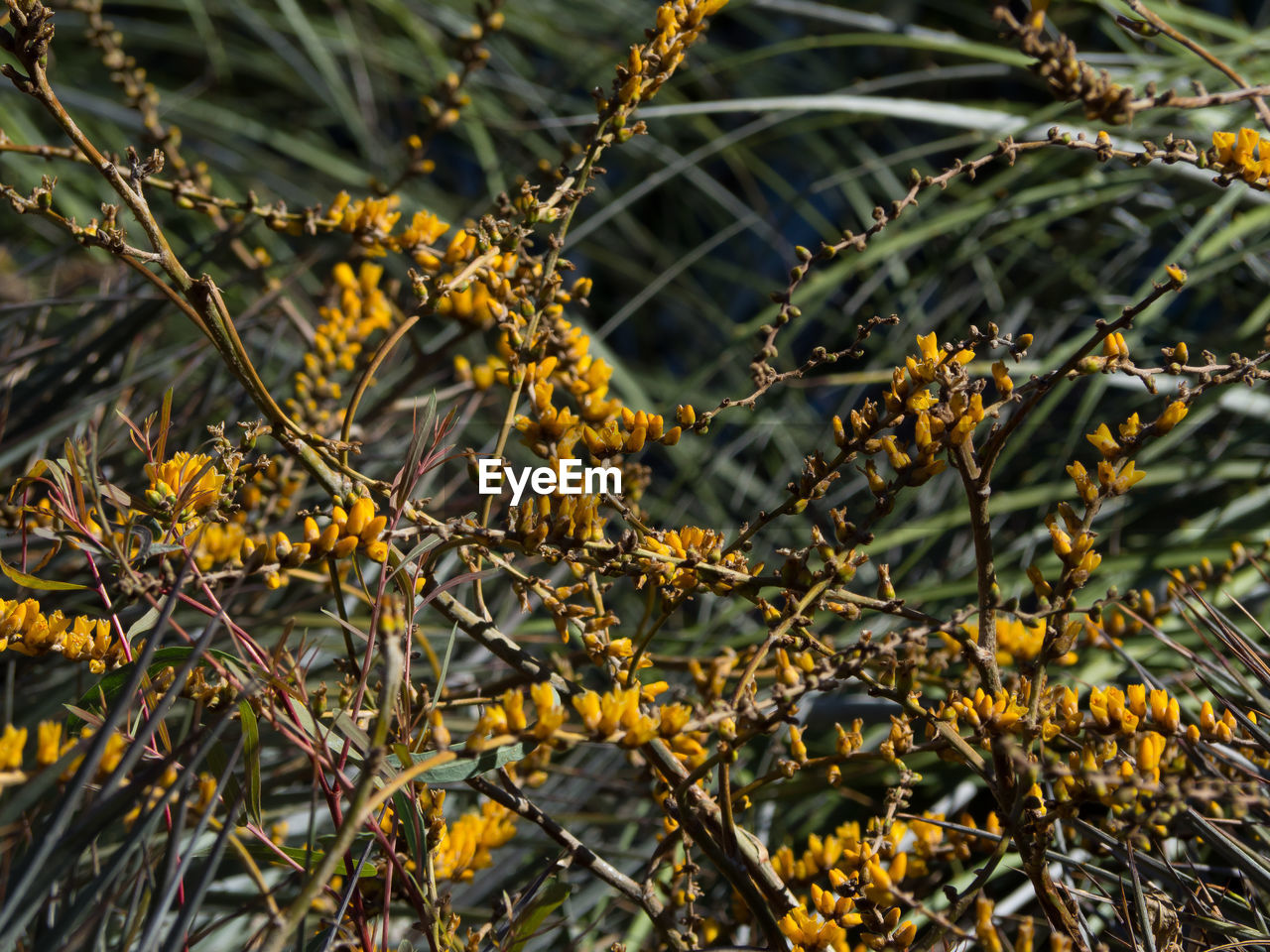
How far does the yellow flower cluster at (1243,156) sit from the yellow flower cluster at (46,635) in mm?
504

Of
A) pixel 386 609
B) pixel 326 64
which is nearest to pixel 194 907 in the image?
pixel 386 609

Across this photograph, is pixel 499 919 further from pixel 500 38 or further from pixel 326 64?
pixel 500 38

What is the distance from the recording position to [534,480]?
16.7 inches

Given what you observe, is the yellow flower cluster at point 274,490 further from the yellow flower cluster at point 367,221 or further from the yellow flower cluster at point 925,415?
the yellow flower cluster at point 925,415

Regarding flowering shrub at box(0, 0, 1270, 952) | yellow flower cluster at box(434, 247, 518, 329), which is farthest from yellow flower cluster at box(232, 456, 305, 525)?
yellow flower cluster at box(434, 247, 518, 329)

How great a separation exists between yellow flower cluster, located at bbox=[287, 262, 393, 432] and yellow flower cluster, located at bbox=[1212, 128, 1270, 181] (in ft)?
1.63

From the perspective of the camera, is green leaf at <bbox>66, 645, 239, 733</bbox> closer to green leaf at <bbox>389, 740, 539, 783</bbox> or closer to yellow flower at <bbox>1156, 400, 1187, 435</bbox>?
green leaf at <bbox>389, 740, 539, 783</bbox>

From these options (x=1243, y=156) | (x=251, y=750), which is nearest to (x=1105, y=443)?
(x=1243, y=156)

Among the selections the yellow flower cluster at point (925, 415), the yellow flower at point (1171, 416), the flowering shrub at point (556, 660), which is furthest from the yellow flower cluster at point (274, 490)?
the yellow flower at point (1171, 416)

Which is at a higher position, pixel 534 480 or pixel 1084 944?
pixel 534 480

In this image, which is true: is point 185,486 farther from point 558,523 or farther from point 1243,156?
point 1243,156

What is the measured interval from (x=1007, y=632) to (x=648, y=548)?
0.64 ft

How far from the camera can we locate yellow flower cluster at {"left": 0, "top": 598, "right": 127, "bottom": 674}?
382 millimetres

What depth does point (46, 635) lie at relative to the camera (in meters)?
0.38
